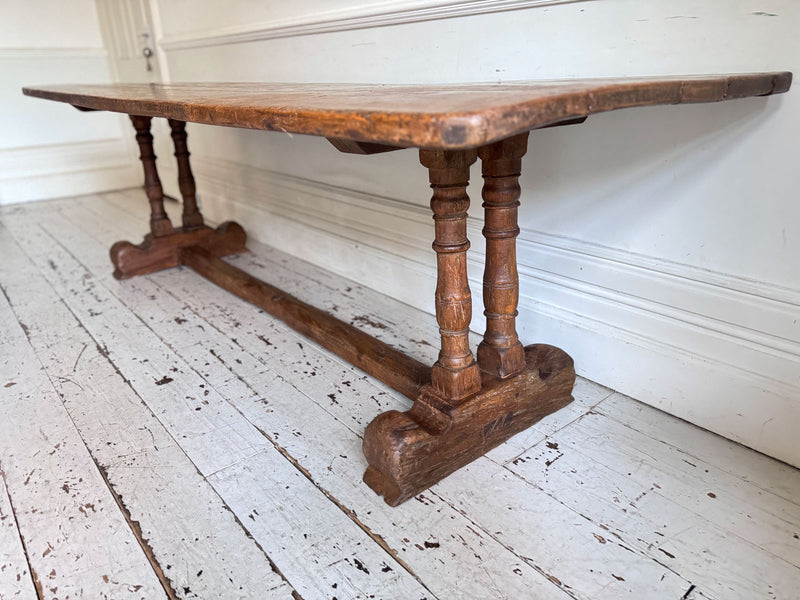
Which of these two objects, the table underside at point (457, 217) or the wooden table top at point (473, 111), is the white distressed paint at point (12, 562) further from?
the wooden table top at point (473, 111)

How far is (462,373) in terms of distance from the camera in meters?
1.17

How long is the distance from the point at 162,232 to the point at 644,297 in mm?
1902

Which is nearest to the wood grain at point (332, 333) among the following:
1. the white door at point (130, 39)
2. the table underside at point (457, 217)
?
the table underside at point (457, 217)

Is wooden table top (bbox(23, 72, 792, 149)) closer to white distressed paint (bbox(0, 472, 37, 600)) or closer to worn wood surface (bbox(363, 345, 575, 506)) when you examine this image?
worn wood surface (bbox(363, 345, 575, 506))

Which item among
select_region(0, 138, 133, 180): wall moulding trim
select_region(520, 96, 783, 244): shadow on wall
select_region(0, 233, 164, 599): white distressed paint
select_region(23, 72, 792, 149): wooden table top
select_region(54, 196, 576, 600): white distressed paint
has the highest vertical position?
select_region(23, 72, 792, 149): wooden table top

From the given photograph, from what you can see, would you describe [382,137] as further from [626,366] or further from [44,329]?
[44,329]

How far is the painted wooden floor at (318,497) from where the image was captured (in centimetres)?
94

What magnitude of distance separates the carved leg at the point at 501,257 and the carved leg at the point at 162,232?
1515 millimetres

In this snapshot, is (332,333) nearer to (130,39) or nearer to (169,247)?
(169,247)

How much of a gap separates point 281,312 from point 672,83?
128 cm

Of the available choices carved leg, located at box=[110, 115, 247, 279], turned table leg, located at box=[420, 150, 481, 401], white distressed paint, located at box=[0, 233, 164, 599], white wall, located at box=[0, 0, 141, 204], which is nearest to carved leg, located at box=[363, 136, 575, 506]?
turned table leg, located at box=[420, 150, 481, 401]

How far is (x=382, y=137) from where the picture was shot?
2.45ft

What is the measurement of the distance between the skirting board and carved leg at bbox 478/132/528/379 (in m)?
0.29

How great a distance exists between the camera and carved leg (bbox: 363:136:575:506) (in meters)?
1.09
